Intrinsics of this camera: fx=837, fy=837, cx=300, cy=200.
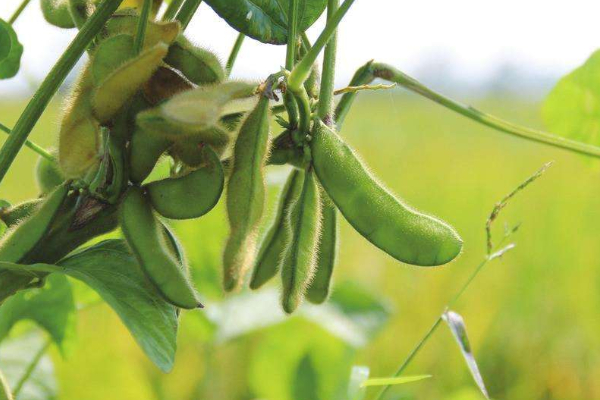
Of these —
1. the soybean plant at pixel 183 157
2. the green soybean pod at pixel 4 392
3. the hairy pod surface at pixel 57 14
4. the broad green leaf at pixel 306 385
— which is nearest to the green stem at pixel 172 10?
the soybean plant at pixel 183 157

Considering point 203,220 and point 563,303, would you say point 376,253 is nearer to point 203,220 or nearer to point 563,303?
point 563,303

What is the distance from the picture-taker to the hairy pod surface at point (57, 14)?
793mm

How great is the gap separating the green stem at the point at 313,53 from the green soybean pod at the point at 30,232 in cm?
21

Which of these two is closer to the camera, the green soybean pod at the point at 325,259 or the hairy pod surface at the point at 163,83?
the hairy pod surface at the point at 163,83

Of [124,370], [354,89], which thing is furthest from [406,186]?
[354,89]

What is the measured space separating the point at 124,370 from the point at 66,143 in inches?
35.2

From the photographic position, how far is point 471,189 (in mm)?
5363

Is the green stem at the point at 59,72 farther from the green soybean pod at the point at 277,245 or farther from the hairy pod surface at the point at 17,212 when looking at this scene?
the green soybean pod at the point at 277,245

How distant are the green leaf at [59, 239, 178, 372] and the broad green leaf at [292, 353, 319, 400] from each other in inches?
35.4

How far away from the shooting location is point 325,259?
0.78 m

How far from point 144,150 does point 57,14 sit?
0.22 m

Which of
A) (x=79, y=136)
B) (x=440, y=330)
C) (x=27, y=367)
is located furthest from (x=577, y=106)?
(x=440, y=330)

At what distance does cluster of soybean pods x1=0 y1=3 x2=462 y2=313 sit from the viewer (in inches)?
25.4

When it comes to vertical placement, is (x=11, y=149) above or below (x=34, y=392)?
above
